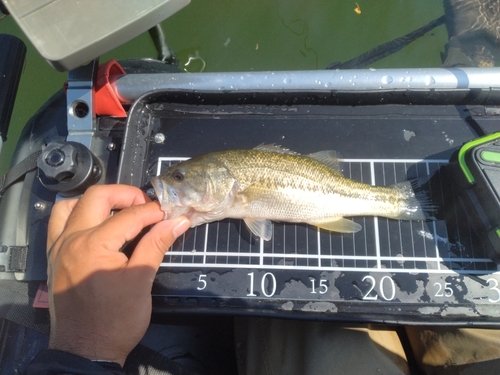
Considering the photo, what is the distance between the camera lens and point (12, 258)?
6.86ft

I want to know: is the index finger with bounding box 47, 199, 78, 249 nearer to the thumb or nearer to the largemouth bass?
the thumb

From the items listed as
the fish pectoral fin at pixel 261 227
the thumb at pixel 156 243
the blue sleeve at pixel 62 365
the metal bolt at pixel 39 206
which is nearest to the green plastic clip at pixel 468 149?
the fish pectoral fin at pixel 261 227

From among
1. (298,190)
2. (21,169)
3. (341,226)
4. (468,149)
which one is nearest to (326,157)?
(298,190)

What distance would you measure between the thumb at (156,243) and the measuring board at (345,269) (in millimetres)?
347

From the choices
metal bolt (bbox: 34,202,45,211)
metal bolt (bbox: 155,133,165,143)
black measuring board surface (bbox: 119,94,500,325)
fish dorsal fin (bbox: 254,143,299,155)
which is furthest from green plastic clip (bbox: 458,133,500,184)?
metal bolt (bbox: 34,202,45,211)

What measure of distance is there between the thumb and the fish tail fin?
4.28ft

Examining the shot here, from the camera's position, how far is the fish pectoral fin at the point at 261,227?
2119 mm

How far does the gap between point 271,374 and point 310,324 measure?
0.39 metres

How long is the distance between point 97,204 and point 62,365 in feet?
2.49

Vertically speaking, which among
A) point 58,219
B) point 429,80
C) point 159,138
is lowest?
point 58,219

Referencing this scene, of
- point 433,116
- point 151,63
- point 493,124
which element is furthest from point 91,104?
point 493,124

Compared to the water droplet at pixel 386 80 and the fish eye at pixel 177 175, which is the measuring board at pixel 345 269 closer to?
the fish eye at pixel 177 175

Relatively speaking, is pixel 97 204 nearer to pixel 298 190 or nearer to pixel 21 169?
pixel 21 169

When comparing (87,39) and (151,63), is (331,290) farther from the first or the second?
(151,63)
